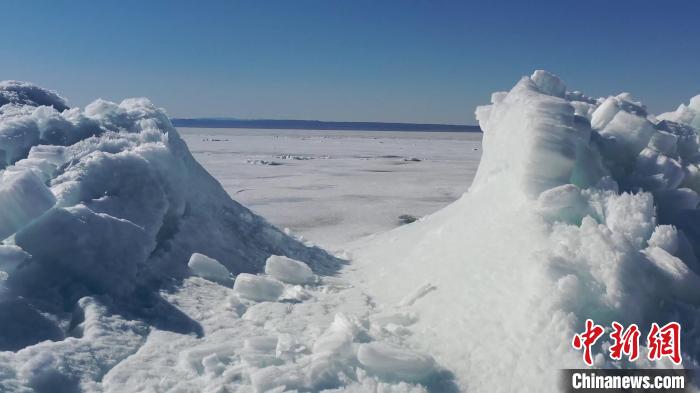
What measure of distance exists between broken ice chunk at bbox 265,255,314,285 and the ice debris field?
0.02m

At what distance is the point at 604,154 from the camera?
400 centimetres

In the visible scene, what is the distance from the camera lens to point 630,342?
251cm

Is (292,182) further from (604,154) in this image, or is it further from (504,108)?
(604,154)

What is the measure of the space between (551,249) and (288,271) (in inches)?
83.8

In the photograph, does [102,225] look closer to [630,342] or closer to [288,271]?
[288,271]

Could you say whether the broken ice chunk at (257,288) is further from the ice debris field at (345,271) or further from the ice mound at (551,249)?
the ice mound at (551,249)

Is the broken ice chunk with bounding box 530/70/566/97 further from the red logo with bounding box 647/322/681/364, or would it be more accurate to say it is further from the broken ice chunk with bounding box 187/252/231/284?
the broken ice chunk with bounding box 187/252/231/284

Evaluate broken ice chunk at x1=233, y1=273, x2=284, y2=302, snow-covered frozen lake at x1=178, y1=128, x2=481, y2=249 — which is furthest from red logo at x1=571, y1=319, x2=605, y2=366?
snow-covered frozen lake at x1=178, y1=128, x2=481, y2=249

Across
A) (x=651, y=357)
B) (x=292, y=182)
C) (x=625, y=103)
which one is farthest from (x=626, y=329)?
(x=292, y=182)

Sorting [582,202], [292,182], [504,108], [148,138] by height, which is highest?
[504,108]

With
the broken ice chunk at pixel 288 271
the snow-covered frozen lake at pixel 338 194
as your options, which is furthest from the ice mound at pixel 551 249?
the snow-covered frozen lake at pixel 338 194

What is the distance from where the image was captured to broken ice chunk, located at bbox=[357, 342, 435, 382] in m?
2.64

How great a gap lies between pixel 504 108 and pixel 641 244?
2012 millimetres

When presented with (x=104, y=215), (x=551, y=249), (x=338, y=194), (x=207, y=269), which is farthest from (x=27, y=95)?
(x=338, y=194)
